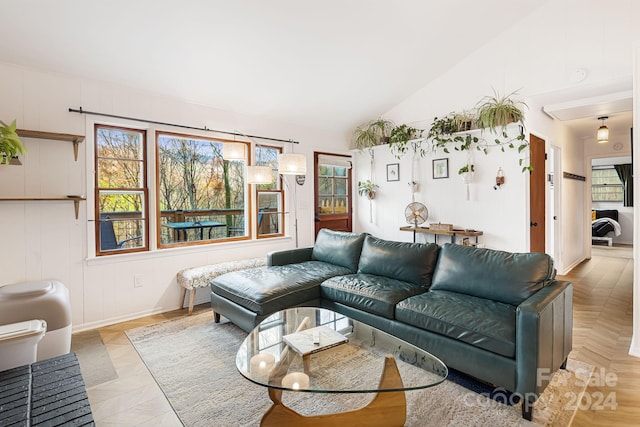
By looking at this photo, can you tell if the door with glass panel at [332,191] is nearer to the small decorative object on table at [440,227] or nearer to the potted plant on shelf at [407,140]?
the potted plant on shelf at [407,140]

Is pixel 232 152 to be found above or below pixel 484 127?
below

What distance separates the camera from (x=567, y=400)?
1.97 meters

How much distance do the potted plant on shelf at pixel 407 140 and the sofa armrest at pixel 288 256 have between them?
84.1 inches

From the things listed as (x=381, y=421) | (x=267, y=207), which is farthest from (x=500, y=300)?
(x=267, y=207)

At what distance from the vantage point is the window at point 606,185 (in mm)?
8484

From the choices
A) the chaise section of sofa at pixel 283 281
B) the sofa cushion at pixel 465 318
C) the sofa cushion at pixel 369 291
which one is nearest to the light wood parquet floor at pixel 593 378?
the sofa cushion at pixel 465 318

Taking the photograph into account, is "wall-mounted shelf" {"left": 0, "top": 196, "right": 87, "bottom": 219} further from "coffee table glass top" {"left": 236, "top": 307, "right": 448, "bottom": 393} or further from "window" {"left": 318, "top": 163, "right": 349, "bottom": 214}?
"window" {"left": 318, "top": 163, "right": 349, "bottom": 214}

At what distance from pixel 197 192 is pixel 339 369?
3.03 metres

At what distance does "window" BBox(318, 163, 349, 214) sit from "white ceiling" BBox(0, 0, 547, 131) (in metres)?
1.03

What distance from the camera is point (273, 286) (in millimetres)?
2834

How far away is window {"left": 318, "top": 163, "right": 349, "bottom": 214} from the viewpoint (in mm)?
5312

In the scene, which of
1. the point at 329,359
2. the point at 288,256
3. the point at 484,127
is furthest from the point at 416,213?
the point at 329,359

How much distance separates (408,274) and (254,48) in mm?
2568

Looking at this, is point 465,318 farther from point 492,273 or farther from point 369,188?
point 369,188
